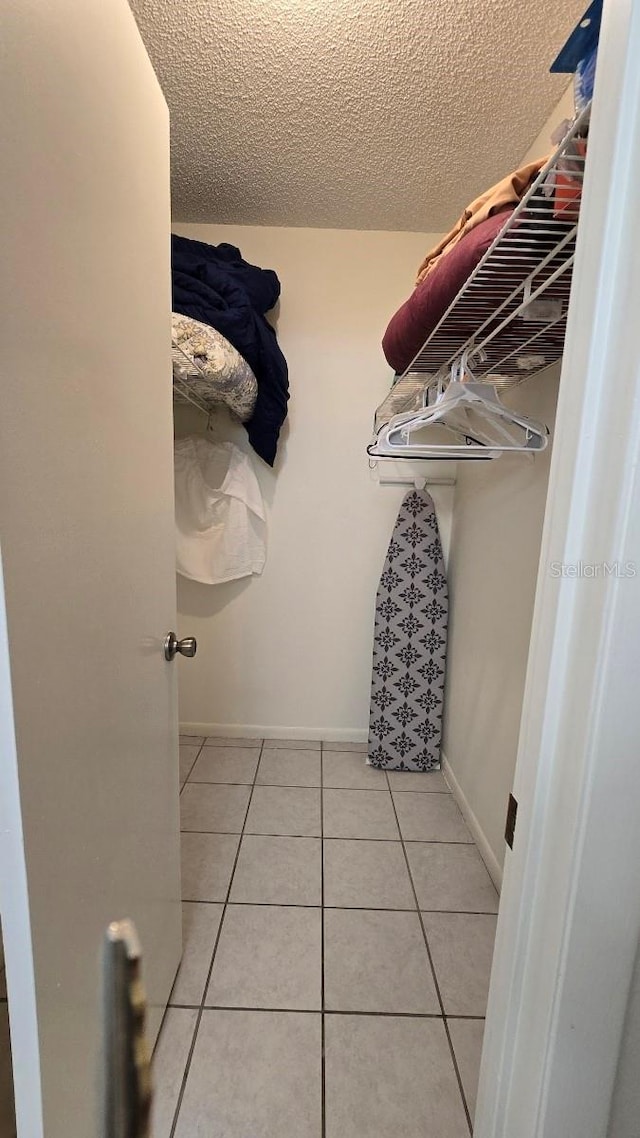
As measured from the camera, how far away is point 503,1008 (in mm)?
621

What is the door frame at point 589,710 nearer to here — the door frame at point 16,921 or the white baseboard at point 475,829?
the door frame at point 16,921

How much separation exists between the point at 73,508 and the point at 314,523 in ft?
5.49

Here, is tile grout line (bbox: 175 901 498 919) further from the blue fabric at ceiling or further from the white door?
the blue fabric at ceiling

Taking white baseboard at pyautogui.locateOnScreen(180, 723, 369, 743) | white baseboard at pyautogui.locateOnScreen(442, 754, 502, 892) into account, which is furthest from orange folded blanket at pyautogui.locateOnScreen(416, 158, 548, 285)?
white baseboard at pyautogui.locateOnScreen(180, 723, 369, 743)

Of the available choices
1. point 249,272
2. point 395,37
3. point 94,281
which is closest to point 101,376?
point 94,281

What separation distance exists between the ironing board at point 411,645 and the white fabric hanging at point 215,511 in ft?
2.10

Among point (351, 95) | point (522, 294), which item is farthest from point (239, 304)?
point (522, 294)

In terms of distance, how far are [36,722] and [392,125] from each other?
6.16 ft

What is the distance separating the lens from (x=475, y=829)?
1788mm

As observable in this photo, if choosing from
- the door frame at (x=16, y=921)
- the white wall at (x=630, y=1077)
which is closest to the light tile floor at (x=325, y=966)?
the door frame at (x=16, y=921)

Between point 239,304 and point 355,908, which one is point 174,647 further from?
point 239,304

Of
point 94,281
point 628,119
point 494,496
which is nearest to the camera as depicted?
point 628,119

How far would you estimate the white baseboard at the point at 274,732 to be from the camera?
2445mm

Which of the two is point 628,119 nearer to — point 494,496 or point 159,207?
point 159,207
